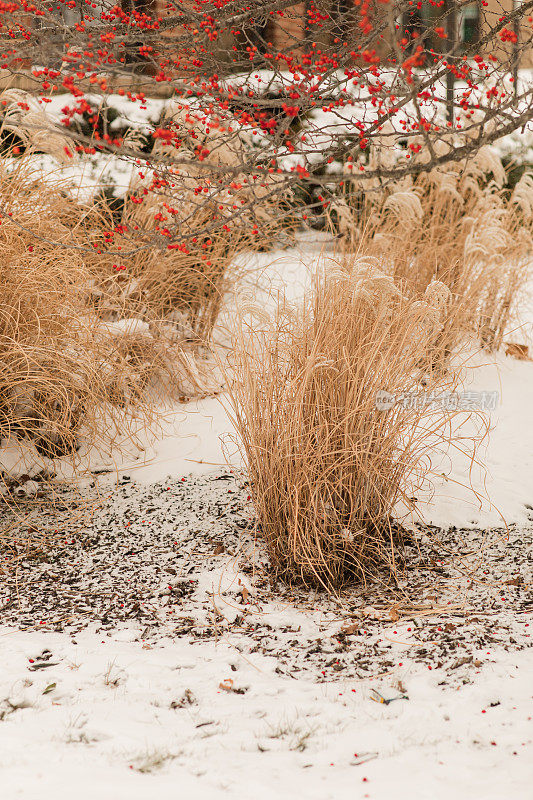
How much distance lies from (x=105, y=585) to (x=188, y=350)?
77.5 inches

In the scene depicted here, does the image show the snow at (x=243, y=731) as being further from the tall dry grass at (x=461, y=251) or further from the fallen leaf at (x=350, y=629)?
the tall dry grass at (x=461, y=251)

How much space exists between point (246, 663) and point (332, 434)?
2.75 ft

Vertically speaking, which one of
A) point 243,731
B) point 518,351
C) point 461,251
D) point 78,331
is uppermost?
point 461,251

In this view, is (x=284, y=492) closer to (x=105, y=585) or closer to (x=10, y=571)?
(x=105, y=585)

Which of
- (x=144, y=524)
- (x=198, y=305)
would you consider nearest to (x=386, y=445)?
(x=144, y=524)

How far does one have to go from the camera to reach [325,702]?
220 centimetres

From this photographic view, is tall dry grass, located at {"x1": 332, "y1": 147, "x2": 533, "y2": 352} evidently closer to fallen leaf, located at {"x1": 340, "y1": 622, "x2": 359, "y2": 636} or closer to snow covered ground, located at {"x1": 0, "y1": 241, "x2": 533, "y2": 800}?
snow covered ground, located at {"x1": 0, "y1": 241, "x2": 533, "y2": 800}

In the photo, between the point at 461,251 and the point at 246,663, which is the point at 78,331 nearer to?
the point at 246,663

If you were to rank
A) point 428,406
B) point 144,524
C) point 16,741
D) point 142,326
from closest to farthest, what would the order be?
point 16,741 < point 428,406 < point 144,524 < point 142,326

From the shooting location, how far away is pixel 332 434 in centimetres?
282

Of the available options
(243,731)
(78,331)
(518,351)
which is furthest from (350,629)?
(518,351)

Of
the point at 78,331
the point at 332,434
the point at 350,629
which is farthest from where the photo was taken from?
the point at 78,331

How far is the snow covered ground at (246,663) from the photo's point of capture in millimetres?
1902

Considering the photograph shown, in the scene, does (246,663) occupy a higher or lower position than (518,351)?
lower
